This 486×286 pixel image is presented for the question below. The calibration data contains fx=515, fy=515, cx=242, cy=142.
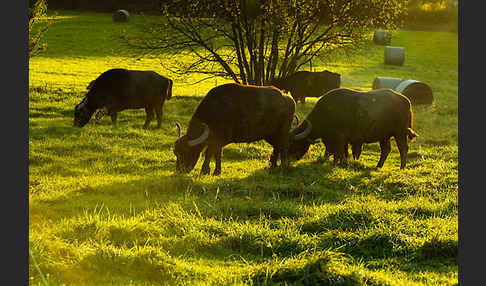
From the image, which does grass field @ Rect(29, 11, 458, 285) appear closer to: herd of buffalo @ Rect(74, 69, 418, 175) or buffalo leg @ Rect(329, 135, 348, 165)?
buffalo leg @ Rect(329, 135, 348, 165)

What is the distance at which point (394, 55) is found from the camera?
36688 mm

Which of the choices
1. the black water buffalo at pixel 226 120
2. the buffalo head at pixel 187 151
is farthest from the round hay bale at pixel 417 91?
the buffalo head at pixel 187 151

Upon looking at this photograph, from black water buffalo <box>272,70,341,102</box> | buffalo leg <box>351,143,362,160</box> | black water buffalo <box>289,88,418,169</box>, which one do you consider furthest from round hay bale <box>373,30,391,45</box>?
buffalo leg <box>351,143,362,160</box>

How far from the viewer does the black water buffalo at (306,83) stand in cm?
2195

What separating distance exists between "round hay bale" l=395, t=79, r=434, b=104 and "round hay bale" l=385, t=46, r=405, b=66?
13.9 meters

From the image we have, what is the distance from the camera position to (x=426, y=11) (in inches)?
2121

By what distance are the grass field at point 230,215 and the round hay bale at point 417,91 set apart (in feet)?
25.9

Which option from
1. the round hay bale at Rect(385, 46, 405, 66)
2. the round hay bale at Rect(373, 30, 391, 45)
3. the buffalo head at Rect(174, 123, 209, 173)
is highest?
the round hay bale at Rect(373, 30, 391, 45)

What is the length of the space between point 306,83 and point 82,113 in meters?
11.2

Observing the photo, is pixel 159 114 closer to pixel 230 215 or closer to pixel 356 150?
pixel 356 150

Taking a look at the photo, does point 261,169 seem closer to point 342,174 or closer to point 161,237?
point 342,174

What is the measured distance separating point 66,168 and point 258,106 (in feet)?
13.4

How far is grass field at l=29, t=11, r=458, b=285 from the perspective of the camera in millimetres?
4938

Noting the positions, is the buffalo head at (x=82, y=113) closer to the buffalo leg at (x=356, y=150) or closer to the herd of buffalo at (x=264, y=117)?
the herd of buffalo at (x=264, y=117)
